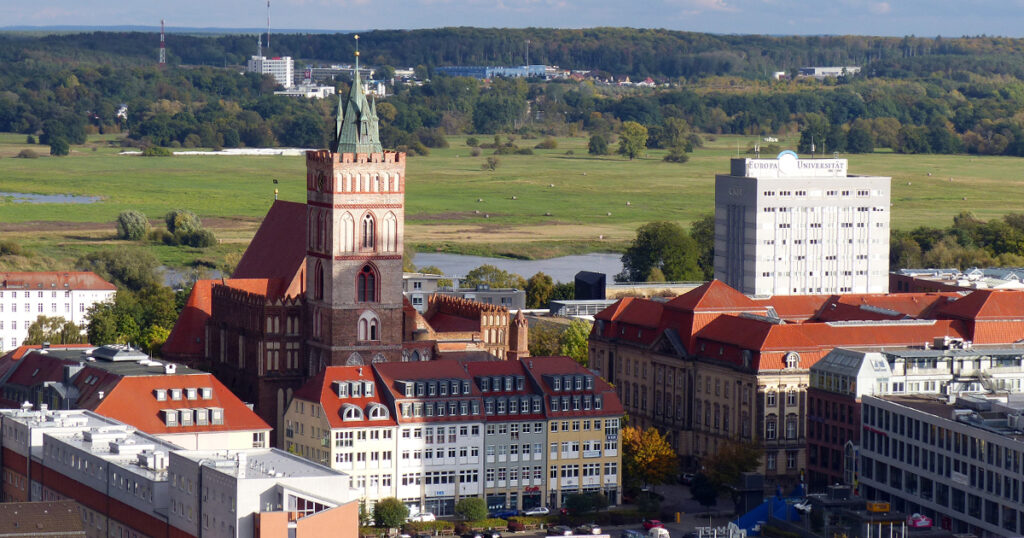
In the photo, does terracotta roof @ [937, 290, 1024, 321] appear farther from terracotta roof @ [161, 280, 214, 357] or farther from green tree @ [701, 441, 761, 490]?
terracotta roof @ [161, 280, 214, 357]

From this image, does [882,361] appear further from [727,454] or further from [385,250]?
[385,250]

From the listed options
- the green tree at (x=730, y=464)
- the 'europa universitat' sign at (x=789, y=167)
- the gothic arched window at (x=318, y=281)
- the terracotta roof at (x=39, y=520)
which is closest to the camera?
the terracotta roof at (x=39, y=520)

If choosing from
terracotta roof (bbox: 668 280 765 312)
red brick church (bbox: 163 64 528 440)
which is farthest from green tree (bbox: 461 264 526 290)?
red brick church (bbox: 163 64 528 440)

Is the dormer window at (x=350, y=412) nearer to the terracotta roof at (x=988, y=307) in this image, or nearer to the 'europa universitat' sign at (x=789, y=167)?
the terracotta roof at (x=988, y=307)

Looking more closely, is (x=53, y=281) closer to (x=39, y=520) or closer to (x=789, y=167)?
(x=789, y=167)

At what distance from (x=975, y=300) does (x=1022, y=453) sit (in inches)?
1317

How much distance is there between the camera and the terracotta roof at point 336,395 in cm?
10906

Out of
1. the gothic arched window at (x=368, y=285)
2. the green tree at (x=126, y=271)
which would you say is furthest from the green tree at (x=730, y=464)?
the green tree at (x=126, y=271)

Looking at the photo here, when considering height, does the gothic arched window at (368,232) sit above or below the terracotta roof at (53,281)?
above

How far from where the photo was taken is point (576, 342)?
145m

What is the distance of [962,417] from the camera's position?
105 metres

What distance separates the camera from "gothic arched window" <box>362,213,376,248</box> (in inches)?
4729

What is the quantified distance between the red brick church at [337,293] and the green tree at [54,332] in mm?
27691

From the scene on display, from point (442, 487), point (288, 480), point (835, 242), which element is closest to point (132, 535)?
point (288, 480)
